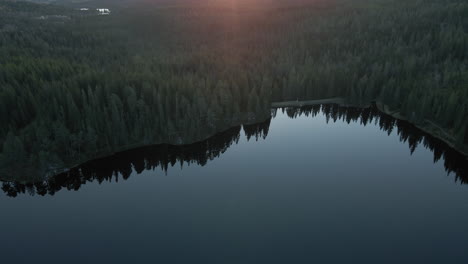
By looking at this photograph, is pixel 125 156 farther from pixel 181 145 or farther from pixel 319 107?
pixel 319 107

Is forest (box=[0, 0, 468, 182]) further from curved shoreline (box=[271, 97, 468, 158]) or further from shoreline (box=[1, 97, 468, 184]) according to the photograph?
curved shoreline (box=[271, 97, 468, 158])

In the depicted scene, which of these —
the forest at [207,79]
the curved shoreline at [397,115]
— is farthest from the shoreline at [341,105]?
the forest at [207,79]

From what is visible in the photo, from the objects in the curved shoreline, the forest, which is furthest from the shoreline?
the forest

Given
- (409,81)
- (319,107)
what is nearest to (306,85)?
(319,107)

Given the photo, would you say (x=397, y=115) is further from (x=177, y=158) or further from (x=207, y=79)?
(x=177, y=158)

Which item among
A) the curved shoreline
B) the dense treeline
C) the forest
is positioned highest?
the forest

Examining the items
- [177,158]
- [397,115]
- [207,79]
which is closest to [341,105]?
[397,115]
